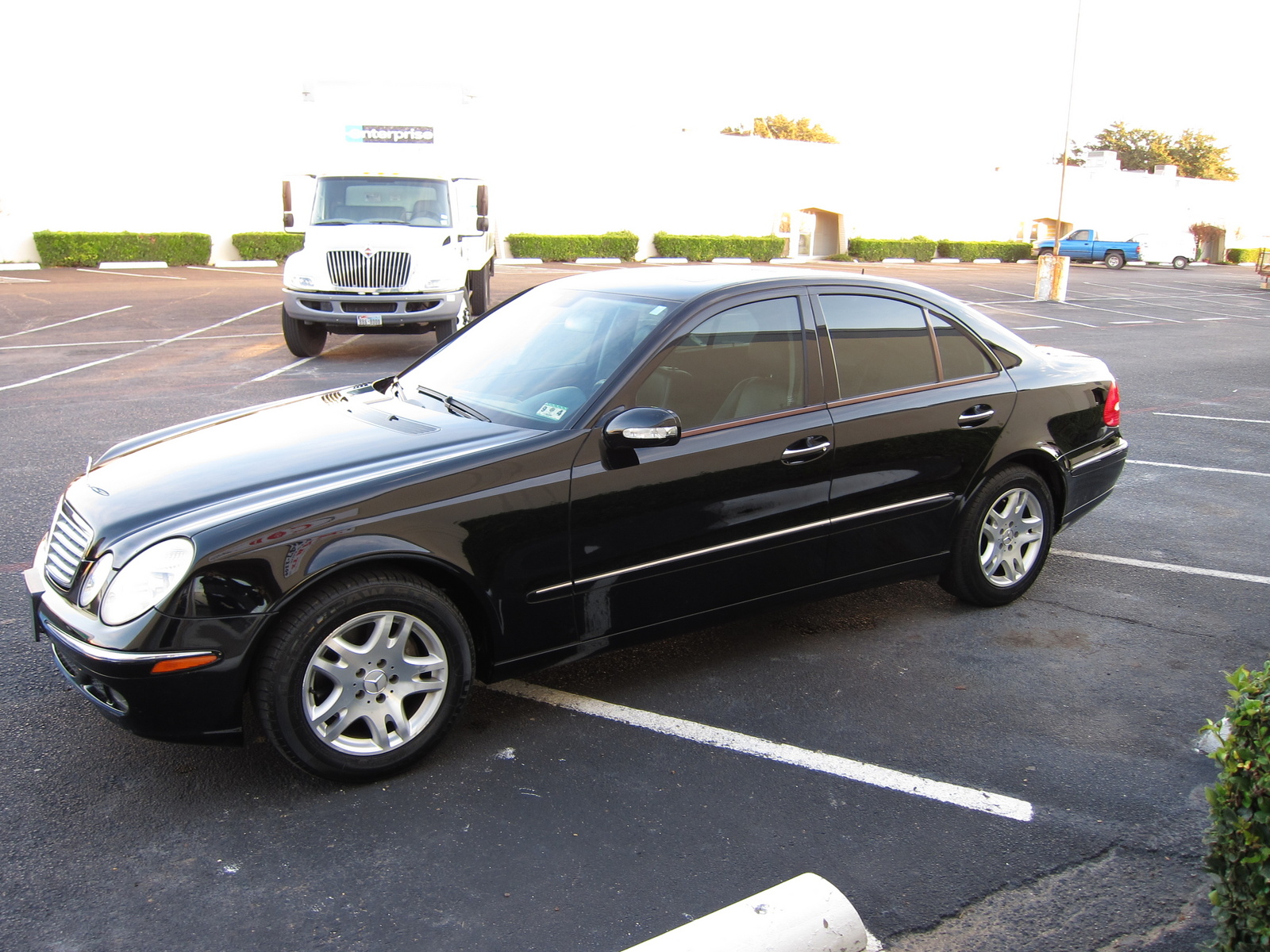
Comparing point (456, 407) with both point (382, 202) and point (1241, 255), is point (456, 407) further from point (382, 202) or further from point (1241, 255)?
point (1241, 255)

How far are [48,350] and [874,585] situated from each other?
12941 millimetres

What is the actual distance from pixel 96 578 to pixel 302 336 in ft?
33.8

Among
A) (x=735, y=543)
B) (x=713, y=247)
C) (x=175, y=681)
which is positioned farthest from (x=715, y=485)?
(x=713, y=247)

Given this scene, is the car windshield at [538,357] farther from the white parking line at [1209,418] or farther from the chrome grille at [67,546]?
the white parking line at [1209,418]

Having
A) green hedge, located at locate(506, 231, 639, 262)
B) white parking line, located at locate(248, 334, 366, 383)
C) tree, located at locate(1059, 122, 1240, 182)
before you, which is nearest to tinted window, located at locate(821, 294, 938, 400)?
white parking line, located at locate(248, 334, 366, 383)

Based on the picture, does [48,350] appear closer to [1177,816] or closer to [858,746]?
[858,746]

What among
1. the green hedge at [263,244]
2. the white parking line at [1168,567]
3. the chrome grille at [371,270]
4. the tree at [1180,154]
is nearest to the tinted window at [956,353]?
the white parking line at [1168,567]

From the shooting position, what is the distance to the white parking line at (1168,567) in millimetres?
5445

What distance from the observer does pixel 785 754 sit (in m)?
3.61

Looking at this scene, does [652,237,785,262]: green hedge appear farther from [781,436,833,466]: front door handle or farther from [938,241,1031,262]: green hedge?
[781,436,833,466]: front door handle

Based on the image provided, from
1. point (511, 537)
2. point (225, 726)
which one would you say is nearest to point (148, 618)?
point (225, 726)

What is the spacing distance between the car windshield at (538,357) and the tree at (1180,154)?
3359 inches

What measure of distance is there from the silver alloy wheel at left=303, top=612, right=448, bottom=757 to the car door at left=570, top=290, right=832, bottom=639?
1.95ft

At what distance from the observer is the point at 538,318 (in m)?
4.59
